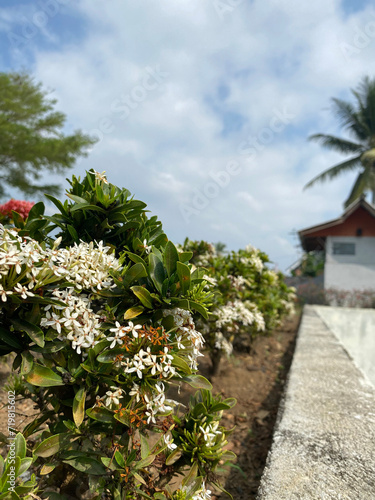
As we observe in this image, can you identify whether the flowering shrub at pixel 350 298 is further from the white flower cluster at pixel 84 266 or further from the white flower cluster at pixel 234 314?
the white flower cluster at pixel 84 266

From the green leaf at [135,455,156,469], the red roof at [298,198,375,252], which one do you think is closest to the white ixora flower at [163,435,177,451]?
the green leaf at [135,455,156,469]

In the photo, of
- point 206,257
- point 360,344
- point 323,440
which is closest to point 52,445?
point 323,440

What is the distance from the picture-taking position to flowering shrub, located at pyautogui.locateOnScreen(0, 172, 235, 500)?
1.22m

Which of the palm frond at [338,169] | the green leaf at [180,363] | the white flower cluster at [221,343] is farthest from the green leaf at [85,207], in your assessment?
the palm frond at [338,169]

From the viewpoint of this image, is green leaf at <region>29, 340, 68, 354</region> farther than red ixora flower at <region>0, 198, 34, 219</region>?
No

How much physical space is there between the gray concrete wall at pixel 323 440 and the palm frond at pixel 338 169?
23024 mm

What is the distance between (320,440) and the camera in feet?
6.26

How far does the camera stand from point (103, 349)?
1.31 metres

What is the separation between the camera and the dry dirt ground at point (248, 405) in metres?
2.23

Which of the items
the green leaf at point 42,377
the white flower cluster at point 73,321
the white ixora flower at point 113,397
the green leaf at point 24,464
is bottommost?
the green leaf at point 24,464

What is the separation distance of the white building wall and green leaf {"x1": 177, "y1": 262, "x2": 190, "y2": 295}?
18.3m

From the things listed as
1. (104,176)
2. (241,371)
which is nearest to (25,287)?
(104,176)

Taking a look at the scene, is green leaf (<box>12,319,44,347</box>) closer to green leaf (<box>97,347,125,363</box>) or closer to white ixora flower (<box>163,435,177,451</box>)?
green leaf (<box>97,347,125,363</box>)

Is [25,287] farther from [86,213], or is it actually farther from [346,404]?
[346,404]
